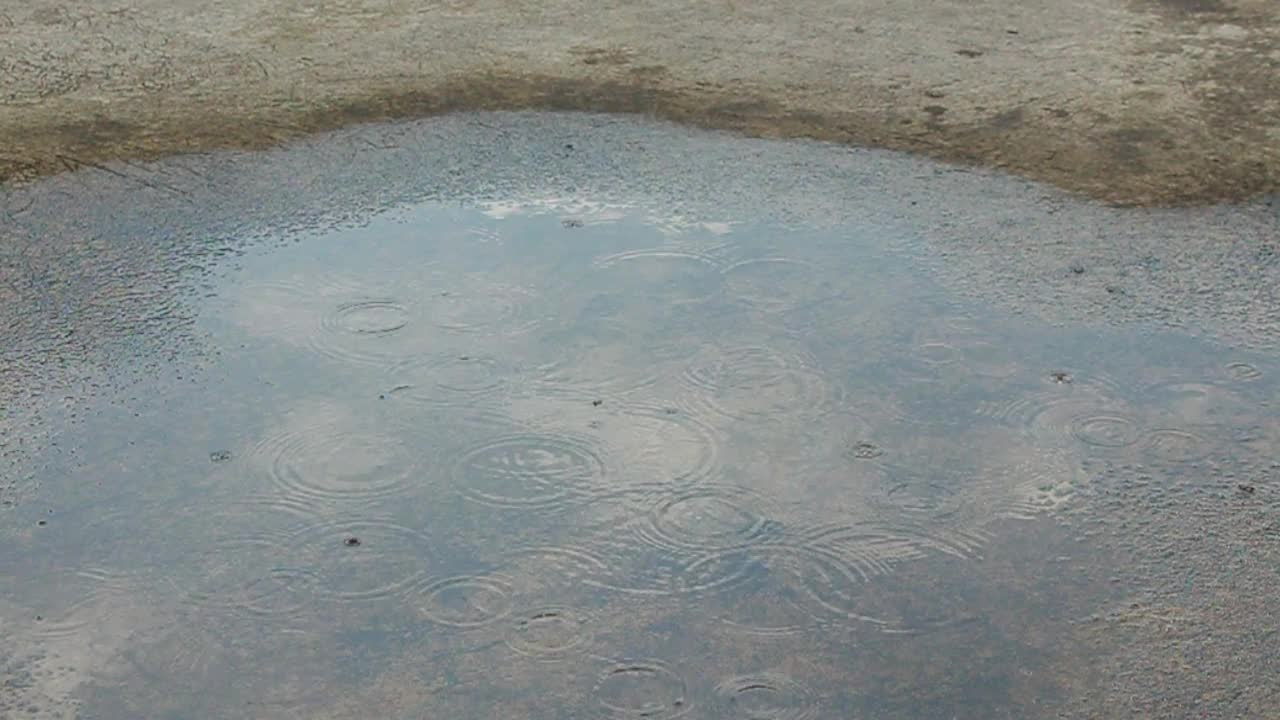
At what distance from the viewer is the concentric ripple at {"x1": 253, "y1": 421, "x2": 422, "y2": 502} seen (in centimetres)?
280

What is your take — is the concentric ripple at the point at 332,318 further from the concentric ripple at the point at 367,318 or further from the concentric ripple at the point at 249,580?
the concentric ripple at the point at 249,580

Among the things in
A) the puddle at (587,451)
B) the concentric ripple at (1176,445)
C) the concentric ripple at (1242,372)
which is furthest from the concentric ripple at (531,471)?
the concentric ripple at (1242,372)

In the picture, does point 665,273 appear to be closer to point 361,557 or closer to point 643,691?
point 361,557

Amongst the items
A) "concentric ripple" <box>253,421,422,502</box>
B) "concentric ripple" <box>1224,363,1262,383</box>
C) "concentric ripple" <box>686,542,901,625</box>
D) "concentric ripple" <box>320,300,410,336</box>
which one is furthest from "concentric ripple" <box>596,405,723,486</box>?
"concentric ripple" <box>1224,363,1262,383</box>

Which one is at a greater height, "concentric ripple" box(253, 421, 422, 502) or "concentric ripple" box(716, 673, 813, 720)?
"concentric ripple" box(253, 421, 422, 502)

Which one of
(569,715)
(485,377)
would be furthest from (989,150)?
(569,715)

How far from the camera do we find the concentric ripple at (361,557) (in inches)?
100

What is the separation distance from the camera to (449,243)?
3674 mm

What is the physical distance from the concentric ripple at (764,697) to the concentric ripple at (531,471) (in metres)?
0.55

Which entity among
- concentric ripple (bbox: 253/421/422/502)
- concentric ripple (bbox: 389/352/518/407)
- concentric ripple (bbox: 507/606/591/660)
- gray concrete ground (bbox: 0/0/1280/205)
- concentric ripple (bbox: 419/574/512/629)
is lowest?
concentric ripple (bbox: 507/606/591/660)

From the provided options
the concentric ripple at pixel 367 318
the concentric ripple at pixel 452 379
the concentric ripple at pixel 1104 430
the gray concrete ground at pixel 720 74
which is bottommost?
the concentric ripple at pixel 1104 430

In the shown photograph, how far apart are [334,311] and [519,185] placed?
0.74 meters

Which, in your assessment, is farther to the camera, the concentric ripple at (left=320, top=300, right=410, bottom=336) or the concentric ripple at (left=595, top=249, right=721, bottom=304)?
the concentric ripple at (left=595, top=249, right=721, bottom=304)

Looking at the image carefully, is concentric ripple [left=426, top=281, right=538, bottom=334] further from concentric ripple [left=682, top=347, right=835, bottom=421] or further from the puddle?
concentric ripple [left=682, top=347, right=835, bottom=421]
